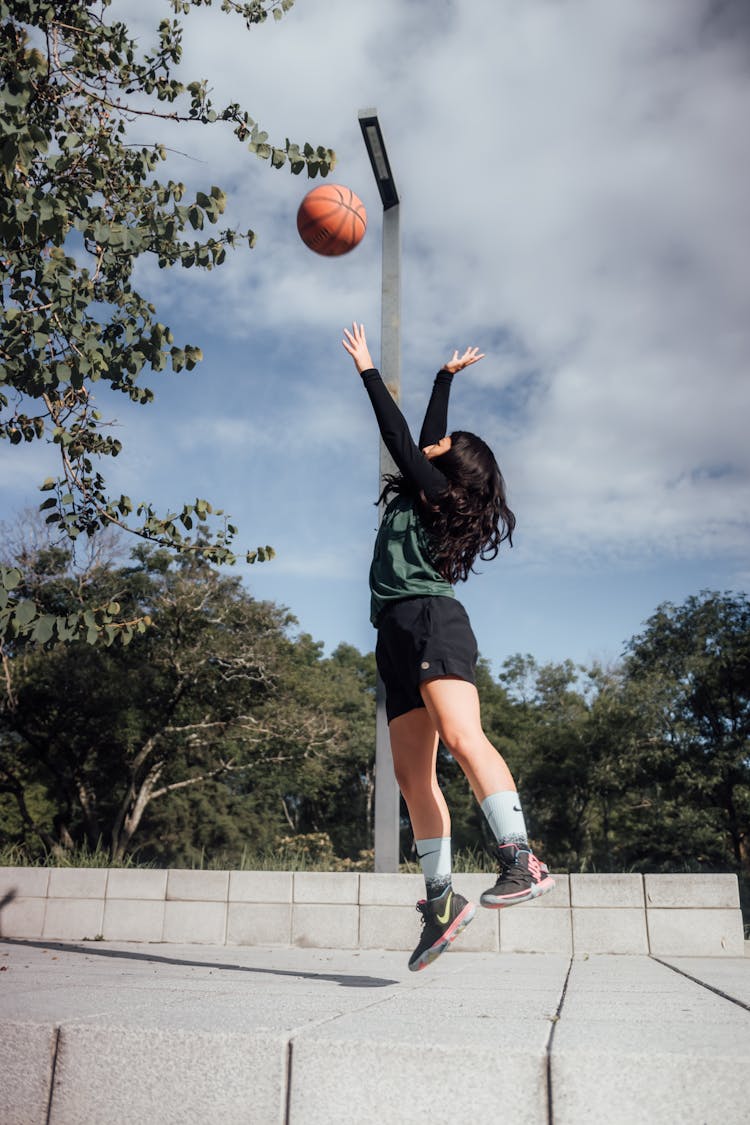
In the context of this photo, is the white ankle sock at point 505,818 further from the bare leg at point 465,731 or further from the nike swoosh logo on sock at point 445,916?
the nike swoosh logo on sock at point 445,916

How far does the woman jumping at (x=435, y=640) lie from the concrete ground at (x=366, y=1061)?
0.66 m

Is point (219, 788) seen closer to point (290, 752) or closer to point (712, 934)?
point (290, 752)

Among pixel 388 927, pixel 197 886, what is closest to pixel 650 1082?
pixel 388 927

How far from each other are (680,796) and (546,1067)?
96.1 feet

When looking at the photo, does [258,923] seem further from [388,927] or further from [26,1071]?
[26,1071]

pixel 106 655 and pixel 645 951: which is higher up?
pixel 106 655

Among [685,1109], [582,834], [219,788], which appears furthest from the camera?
[582,834]

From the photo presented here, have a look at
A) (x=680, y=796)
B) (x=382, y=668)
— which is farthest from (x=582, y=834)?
(x=382, y=668)

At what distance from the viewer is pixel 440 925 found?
3.20 m

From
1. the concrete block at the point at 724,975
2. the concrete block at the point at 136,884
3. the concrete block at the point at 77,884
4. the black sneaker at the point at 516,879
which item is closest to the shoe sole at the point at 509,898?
the black sneaker at the point at 516,879

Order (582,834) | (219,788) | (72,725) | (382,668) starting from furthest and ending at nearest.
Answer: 1. (582,834)
2. (219,788)
3. (72,725)
4. (382,668)

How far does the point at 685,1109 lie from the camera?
1.60m

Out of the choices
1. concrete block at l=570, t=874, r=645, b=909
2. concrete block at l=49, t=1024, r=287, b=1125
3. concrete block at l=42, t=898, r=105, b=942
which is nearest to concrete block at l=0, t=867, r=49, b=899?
concrete block at l=42, t=898, r=105, b=942

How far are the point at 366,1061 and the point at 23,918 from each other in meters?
7.34
